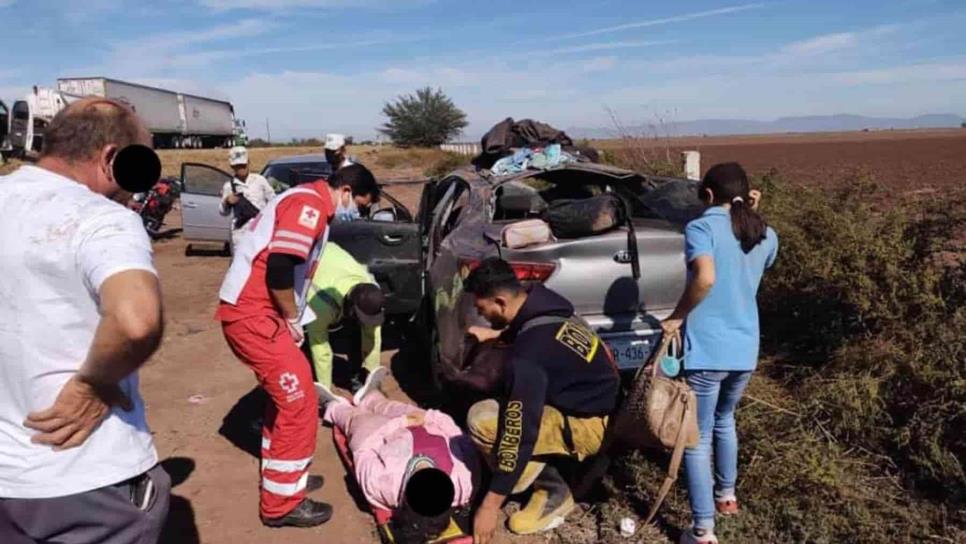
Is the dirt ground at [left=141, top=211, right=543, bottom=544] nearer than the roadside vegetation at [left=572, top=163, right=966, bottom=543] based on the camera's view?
No

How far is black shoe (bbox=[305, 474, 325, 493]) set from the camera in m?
4.17

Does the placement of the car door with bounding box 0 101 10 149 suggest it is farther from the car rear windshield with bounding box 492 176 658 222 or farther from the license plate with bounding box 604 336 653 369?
the license plate with bounding box 604 336 653 369

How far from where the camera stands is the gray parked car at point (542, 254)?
4309 mm

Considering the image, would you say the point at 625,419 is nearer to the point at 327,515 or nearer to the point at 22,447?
the point at 327,515

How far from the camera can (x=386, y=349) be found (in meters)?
6.79

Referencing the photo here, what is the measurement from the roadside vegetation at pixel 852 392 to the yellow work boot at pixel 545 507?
4.2 inches

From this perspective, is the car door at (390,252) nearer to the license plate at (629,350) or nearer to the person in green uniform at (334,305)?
the person in green uniform at (334,305)

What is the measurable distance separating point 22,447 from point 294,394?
1.84m

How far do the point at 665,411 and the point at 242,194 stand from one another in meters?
5.79

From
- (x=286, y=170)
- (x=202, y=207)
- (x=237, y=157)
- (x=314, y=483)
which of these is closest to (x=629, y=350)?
(x=314, y=483)

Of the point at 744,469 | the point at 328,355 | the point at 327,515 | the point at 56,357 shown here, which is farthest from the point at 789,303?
the point at 56,357

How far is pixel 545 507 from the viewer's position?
11.9 ft

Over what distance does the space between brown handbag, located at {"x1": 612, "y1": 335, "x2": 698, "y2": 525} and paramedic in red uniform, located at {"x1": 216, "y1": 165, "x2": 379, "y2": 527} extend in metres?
1.61

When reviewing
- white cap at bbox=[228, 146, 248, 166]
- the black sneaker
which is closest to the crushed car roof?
the black sneaker
